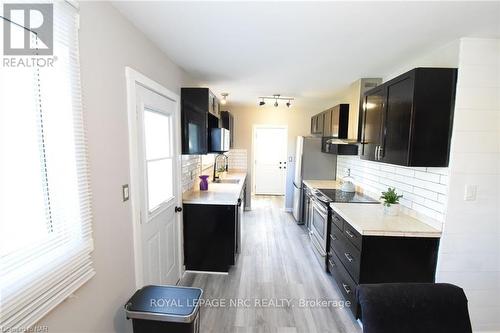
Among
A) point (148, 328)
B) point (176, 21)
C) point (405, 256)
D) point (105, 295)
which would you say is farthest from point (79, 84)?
point (405, 256)

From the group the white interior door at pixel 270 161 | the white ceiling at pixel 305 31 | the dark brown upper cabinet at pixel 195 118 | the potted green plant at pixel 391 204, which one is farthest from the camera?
the white interior door at pixel 270 161

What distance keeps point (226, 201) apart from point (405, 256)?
5.82 feet

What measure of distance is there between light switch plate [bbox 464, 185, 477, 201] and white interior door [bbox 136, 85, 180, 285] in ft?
8.24

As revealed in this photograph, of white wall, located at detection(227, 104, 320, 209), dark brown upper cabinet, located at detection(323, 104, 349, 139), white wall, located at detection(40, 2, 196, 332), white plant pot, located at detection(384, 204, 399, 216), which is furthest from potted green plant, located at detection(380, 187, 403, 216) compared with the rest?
white wall, located at detection(227, 104, 320, 209)

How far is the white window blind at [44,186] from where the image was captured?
0.85 metres

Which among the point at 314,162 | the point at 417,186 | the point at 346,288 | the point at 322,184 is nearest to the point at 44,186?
the point at 346,288

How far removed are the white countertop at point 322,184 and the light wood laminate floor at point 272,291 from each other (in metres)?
0.91

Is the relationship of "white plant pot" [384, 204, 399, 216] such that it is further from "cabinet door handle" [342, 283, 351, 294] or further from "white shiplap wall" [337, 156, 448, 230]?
"cabinet door handle" [342, 283, 351, 294]

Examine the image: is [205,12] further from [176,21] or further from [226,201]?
[226,201]

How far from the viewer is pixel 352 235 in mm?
2127

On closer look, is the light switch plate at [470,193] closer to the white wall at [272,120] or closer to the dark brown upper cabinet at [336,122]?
the dark brown upper cabinet at [336,122]

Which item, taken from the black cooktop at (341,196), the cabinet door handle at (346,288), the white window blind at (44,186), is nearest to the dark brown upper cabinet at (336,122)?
the black cooktop at (341,196)

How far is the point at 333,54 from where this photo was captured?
2.11 m

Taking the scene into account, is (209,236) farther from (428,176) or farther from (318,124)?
(318,124)
